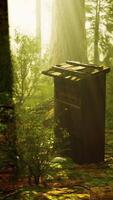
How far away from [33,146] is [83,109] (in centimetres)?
202

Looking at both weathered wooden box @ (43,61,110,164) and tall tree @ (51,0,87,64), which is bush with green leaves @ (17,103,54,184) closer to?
weathered wooden box @ (43,61,110,164)

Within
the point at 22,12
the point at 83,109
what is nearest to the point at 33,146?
the point at 83,109

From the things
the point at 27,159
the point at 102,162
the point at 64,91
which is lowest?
the point at 102,162

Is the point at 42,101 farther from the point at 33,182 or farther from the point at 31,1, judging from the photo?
the point at 31,1

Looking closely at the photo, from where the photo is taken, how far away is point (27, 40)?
12.0 metres

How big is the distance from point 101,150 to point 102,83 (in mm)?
1391

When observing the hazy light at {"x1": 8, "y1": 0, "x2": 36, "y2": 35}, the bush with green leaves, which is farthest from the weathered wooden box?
the hazy light at {"x1": 8, "y1": 0, "x2": 36, "y2": 35}

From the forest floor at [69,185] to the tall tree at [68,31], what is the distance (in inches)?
258

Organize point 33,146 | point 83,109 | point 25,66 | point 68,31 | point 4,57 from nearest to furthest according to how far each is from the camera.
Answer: point 33,146 → point 4,57 → point 83,109 → point 25,66 → point 68,31

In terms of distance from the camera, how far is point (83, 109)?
727 centimetres

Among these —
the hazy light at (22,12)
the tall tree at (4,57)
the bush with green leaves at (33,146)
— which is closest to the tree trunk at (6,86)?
the tall tree at (4,57)

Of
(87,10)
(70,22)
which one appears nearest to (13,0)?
(87,10)

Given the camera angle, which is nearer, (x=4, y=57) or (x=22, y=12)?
(x=4, y=57)

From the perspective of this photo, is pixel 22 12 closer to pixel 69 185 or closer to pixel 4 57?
pixel 4 57
